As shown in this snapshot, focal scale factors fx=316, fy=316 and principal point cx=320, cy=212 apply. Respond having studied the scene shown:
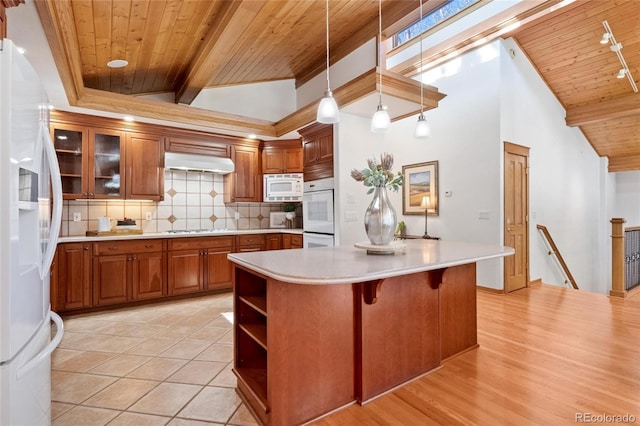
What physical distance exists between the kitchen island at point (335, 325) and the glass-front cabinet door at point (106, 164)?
281 centimetres

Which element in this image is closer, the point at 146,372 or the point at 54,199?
the point at 54,199

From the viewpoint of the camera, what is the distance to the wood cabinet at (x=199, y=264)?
157 inches

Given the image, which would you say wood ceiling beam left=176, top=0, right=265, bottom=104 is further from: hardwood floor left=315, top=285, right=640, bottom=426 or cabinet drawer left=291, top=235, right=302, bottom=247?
hardwood floor left=315, top=285, right=640, bottom=426

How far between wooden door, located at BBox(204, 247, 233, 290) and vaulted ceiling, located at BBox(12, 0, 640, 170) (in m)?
1.72

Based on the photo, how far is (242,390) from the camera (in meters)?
1.92

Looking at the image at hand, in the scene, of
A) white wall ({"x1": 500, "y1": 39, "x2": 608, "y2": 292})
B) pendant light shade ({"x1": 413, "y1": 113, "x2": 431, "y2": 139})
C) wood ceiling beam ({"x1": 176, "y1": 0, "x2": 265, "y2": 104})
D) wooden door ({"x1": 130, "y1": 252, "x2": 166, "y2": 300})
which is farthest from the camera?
white wall ({"x1": 500, "y1": 39, "x2": 608, "y2": 292})

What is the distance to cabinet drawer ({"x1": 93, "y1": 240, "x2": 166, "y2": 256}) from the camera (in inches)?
139

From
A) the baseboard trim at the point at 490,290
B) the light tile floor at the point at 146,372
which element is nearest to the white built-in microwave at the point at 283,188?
the light tile floor at the point at 146,372

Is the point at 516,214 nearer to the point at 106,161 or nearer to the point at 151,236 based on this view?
→ the point at 151,236

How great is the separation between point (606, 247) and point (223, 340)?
7.92 metres

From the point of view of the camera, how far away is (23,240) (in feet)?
3.83

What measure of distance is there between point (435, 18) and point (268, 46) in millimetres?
2576

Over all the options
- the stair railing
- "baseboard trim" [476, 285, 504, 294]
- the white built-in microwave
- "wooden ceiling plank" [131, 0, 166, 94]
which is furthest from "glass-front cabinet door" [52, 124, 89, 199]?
the stair railing

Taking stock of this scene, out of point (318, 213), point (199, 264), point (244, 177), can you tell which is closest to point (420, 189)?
point (318, 213)
